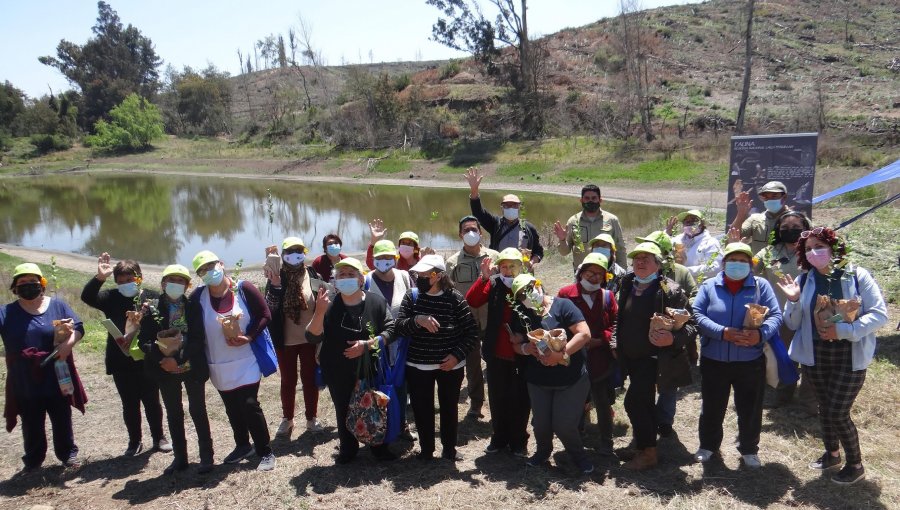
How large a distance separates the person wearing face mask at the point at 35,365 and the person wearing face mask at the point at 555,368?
348 centimetres

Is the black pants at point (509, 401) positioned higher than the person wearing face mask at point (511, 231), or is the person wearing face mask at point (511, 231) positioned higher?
the person wearing face mask at point (511, 231)

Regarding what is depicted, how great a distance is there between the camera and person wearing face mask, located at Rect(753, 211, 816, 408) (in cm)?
498

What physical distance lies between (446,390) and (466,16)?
140 feet

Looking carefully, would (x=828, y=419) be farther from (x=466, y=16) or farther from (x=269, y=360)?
(x=466, y=16)

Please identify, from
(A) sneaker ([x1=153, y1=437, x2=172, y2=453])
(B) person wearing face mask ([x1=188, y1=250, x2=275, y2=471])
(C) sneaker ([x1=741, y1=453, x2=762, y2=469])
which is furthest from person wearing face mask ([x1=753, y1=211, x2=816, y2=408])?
(A) sneaker ([x1=153, y1=437, x2=172, y2=453])

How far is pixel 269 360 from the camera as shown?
466 cm

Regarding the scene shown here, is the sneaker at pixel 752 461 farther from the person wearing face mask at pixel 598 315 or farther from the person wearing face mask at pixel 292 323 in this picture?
the person wearing face mask at pixel 292 323

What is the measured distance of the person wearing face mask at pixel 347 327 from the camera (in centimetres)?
433

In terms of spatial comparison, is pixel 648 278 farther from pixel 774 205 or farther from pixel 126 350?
pixel 126 350

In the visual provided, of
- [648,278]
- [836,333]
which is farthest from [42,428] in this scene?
[836,333]

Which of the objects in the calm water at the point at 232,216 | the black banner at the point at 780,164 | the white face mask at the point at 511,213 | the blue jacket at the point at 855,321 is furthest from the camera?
the calm water at the point at 232,216

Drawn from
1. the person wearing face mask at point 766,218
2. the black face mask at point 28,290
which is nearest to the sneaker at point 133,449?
the black face mask at point 28,290

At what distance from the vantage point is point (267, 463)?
465 centimetres

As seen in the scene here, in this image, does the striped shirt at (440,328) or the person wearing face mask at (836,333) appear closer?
the person wearing face mask at (836,333)
